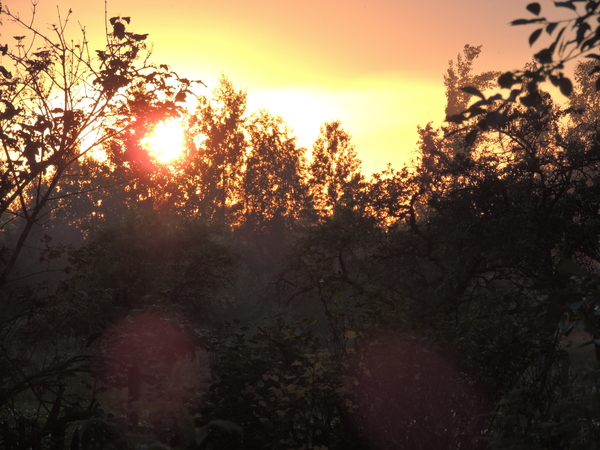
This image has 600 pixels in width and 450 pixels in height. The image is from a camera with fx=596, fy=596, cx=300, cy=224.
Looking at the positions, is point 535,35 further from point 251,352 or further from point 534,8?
point 251,352

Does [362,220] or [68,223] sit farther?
[68,223]

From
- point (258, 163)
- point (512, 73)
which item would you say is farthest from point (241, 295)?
point (512, 73)

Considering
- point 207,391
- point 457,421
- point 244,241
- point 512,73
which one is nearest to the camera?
point 512,73

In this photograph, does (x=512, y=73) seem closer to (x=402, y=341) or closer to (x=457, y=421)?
(x=402, y=341)

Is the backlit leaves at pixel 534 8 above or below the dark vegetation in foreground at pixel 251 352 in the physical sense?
above

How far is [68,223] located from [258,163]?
24304mm

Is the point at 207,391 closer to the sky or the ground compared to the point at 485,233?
closer to the ground

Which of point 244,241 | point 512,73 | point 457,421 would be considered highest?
point 244,241

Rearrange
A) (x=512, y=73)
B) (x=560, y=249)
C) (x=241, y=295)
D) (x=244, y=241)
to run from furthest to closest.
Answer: (x=244, y=241), (x=241, y=295), (x=560, y=249), (x=512, y=73)

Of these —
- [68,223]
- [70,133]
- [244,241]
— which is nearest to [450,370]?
[70,133]

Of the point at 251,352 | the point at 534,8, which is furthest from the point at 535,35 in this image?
the point at 251,352

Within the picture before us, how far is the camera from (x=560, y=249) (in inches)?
592

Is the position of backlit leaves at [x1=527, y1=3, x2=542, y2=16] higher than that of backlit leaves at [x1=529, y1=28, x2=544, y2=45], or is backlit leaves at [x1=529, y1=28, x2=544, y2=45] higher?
backlit leaves at [x1=527, y1=3, x2=542, y2=16]

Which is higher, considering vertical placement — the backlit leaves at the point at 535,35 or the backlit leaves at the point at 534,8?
the backlit leaves at the point at 534,8
